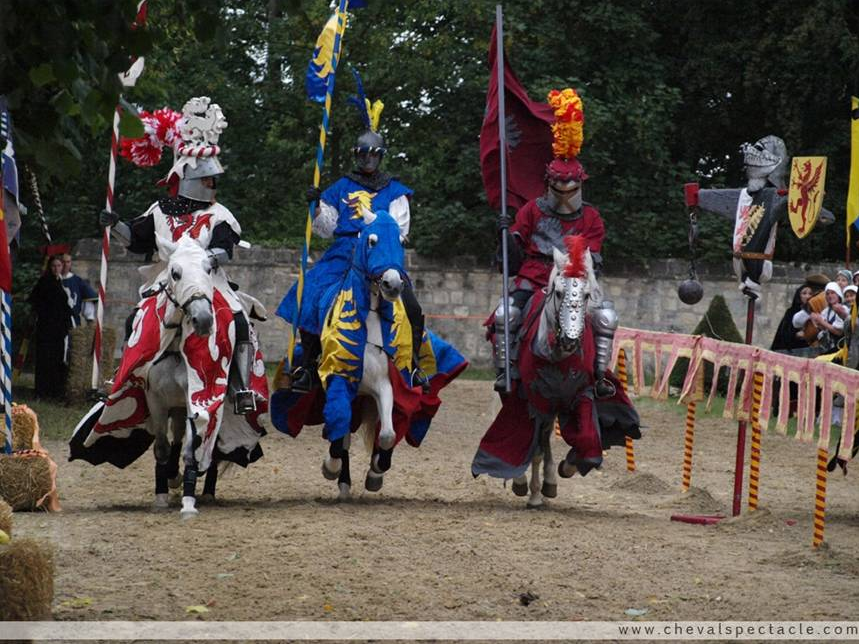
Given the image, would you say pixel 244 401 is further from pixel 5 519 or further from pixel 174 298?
pixel 5 519

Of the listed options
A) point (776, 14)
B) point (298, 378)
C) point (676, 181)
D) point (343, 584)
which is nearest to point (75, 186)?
point (676, 181)

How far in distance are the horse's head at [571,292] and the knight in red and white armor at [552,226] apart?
0.61 meters

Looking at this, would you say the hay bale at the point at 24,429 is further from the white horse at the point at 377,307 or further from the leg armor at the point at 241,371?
the white horse at the point at 377,307

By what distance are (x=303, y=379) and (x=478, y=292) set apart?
1476 centimetres

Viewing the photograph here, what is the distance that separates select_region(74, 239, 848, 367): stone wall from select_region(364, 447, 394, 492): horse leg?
1366 centimetres

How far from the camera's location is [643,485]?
13.2 meters

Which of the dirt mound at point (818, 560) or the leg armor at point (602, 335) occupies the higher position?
the leg armor at point (602, 335)

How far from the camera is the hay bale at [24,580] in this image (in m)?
6.31

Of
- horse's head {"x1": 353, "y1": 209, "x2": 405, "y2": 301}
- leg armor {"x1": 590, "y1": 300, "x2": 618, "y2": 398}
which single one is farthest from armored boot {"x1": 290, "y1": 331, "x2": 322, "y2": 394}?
leg armor {"x1": 590, "y1": 300, "x2": 618, "y2": 398}

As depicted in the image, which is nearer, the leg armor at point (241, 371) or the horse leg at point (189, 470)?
the horse leg at point (189, 470)

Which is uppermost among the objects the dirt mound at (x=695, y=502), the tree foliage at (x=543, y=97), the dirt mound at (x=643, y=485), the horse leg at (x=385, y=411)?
the tree foliage at (x=543, y=97)

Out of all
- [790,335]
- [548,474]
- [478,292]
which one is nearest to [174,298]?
[548,474]

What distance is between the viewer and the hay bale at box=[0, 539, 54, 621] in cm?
631

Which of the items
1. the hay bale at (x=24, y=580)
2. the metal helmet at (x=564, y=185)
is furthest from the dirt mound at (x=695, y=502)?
the hay bale at (x=24, y=580)
